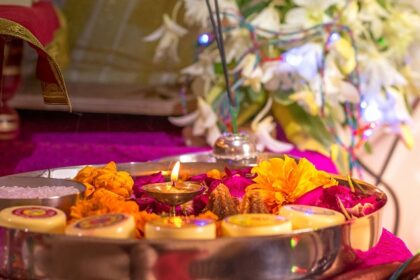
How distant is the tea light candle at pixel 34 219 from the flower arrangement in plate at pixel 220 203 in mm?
11

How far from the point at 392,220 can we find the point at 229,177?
1.16 metres

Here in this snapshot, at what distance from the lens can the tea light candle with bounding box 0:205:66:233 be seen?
1.68ft

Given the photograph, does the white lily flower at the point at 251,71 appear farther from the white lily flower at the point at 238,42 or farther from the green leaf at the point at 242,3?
the green leaf at the point at 242,3

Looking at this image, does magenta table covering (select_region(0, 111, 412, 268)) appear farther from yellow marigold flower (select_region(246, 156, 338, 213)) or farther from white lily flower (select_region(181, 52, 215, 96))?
yellow marigold flower (select_region(246, 156, 338, 213))

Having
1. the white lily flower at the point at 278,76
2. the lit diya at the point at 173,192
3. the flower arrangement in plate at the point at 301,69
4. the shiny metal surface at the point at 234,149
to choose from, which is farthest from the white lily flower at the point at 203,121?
the lit diya at the point at 173,192

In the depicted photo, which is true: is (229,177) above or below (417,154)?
above

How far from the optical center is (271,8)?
4.48 feet

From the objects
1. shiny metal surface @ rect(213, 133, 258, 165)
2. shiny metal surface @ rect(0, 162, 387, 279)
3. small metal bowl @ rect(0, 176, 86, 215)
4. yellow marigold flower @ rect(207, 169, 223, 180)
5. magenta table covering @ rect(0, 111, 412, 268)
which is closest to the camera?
shiny metal surface @ rect(0, 162, 387, 279)

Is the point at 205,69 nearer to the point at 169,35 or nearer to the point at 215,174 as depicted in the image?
the point at 169,35

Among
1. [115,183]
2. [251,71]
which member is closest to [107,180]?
[115,183]

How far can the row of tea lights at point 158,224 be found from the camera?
495 millimetres

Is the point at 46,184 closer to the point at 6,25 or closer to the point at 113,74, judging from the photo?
the point at 6,25

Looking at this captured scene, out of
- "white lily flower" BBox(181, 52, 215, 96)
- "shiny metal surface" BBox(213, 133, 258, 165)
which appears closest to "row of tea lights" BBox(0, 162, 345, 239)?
"shiny metal surface" BBox(213, 133, 258, 165)

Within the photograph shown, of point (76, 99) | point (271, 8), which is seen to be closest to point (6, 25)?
point (271, 8)
